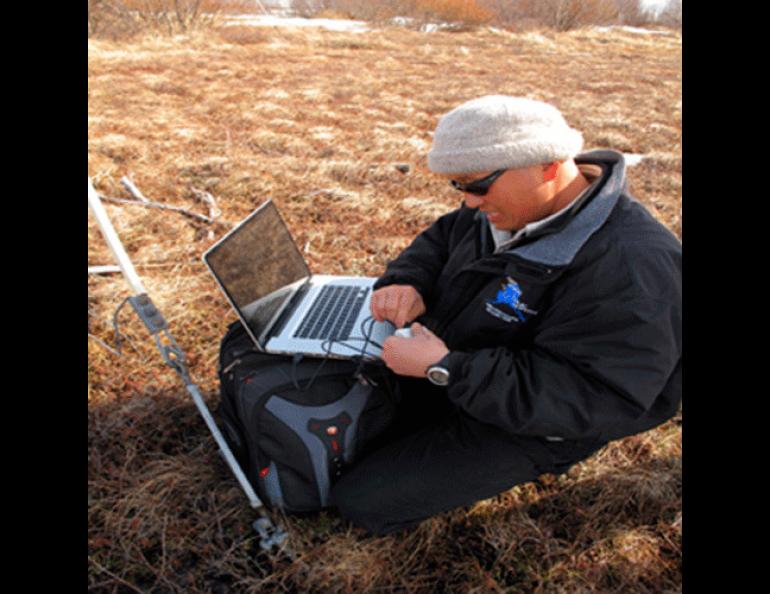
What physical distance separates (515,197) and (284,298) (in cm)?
124

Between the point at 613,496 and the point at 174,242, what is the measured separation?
3.67 metres

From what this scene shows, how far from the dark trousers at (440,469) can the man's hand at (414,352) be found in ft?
1.15

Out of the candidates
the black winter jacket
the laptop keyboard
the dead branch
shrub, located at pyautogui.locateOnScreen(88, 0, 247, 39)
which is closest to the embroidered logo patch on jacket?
the black winter jacket

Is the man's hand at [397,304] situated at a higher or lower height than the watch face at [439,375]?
lower

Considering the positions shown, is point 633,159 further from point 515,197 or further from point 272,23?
point 272,23

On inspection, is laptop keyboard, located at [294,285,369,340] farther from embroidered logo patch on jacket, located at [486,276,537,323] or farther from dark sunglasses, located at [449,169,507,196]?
dark sunglasses, located at [449,169,507,196]

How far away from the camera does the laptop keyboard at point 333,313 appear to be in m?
1.92

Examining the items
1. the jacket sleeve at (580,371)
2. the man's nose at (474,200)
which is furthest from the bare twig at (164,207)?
the jacket sleeve at (580,371)

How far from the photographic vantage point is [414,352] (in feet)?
4.84

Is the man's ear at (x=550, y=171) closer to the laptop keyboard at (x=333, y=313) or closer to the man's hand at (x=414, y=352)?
the man's hand at (x=414, y=352)

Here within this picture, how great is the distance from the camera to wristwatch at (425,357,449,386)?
4.58ft

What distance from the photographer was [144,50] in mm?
12344
